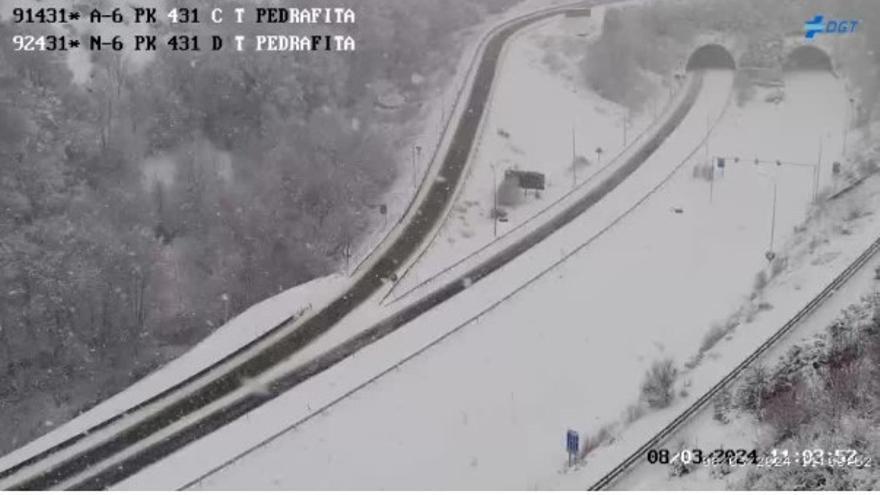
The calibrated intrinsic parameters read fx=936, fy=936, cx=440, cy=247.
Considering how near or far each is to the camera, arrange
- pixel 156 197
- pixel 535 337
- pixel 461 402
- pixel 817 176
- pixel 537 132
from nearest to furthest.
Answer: pixel 461 402, pixel 535 337, pixel 156 197, pixel 817 176, pixel 537 132

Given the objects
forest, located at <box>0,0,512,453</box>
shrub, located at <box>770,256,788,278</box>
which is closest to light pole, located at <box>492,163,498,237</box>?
forest, located at <box>0,0,512,453</box>

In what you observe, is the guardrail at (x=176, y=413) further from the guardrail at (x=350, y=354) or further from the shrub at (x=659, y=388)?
the shrub at (x=659, y=388)

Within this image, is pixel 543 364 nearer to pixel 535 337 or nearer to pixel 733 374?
pixel 535 337

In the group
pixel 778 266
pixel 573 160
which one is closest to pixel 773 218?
pixel 778 266

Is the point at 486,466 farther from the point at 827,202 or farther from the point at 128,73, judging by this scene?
the point at 128,73

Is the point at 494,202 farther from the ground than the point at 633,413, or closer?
farther from the ground

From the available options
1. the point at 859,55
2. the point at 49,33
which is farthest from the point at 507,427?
the point at 859,55
